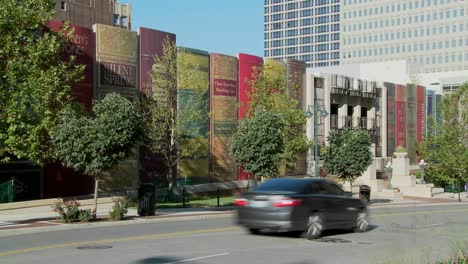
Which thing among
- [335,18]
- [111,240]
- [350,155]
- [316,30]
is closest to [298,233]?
[111,240]

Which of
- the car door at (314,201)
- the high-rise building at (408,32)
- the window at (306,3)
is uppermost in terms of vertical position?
the window at (306,3)

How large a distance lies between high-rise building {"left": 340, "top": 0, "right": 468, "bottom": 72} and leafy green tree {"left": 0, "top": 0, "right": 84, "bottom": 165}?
137245 mm

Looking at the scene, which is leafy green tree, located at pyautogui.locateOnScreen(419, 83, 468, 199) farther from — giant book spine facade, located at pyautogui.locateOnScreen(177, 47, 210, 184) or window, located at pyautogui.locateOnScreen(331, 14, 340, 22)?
window, located at pyautogui.locateOnScreen(331, 14, 340, 22)

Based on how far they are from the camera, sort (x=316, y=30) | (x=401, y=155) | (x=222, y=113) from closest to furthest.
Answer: (x=222, y=113) < (x=401, y=155) < (x=316, y=30)

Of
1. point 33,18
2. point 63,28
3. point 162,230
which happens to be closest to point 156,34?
point 63,28

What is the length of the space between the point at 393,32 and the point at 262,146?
143226 mm

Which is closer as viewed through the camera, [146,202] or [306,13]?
[146,202]

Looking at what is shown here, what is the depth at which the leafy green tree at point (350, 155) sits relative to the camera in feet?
122

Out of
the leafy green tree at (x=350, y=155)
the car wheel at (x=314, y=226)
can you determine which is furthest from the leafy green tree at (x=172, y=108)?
the car wheel at (x=314, y=226)

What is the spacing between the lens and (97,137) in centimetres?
2155

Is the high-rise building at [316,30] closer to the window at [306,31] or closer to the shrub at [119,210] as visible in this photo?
the window at [306,31]

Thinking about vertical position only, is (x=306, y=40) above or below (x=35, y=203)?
above

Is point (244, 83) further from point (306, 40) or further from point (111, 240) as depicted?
point (306, 40)

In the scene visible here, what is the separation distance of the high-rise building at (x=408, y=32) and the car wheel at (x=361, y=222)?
454 ft
